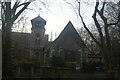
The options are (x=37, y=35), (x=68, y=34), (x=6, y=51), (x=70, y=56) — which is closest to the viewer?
(x=6, y=51)

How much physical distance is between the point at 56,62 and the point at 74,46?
32.1 feet

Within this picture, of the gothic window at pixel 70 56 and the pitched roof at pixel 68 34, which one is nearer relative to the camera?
the gothic window at pixel 70 56

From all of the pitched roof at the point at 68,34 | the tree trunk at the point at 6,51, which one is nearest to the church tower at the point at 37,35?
the pitched roof at the point at 68,34

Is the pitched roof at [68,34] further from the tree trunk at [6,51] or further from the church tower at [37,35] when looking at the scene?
the tree trunk at [6,51]

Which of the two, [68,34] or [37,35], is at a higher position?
[37,35]

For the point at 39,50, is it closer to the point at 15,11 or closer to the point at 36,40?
the point at 36,40

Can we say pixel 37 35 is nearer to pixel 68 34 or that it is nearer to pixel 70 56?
pixel 68 34

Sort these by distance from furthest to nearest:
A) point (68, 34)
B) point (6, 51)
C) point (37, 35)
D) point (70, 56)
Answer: point (37, 35)
point (68, 34)
point (70, 56)
point (6, 51)

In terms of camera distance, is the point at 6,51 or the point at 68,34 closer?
the point at 6,51

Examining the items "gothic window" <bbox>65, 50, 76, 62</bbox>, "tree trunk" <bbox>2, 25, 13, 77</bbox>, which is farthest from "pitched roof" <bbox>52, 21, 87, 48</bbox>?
"tree trunk" <bbox>2, 25, 13, 77</bbox>

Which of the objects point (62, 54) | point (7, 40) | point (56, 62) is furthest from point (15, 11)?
point (62, 54)

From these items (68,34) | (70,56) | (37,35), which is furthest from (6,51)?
(37,35)

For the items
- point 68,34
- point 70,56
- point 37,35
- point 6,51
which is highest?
point 37,35

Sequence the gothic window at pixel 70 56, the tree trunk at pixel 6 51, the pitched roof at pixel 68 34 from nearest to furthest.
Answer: the tree trunk at pixel 6 51, the gothic window at pixel 70 56, the pitched roof at pixel 68 34
